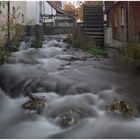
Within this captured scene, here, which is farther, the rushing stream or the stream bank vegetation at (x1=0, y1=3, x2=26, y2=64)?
the stream bank vegetation at (x1=0, y1=3, x2=26, y2=64)

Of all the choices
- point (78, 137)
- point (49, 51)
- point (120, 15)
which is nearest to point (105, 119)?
point (78, 137)

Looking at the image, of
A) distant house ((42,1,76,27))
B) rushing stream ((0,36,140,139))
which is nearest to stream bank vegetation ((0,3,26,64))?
rushing stream ((0,36,140,139))

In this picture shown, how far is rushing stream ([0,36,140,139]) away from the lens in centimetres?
575

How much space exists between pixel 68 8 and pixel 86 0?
36.5ft

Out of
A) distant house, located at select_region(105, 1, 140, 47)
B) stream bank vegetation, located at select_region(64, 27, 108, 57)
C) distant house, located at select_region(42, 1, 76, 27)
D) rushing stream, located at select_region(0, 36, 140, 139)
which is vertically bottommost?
rushing stream, located at select_region(0, 36, 140, 139)

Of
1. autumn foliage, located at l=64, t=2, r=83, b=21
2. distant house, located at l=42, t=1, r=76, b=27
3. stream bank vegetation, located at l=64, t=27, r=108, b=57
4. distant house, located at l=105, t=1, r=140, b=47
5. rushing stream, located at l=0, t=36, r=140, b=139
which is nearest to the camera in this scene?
rushing stream, located at l=0, t=36, r=140, b=139

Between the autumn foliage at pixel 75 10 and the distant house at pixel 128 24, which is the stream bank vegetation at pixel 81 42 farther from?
the autumn foliage at pixel 75 10

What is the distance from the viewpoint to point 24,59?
39.4 feet

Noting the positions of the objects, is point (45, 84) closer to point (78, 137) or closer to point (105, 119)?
point (105, 119)

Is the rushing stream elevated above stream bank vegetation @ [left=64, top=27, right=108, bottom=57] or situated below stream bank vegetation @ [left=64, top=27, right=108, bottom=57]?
below

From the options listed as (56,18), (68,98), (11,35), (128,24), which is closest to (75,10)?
(56,18)

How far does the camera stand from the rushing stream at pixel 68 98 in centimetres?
575

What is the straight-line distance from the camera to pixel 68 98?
23.9ft

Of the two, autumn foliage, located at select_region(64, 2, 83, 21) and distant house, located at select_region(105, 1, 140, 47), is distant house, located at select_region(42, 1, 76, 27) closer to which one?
autumn foliage, located at select_region(64, 2, 83, 21)
